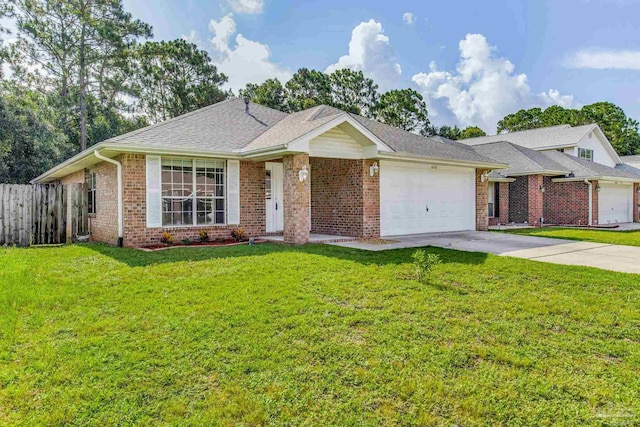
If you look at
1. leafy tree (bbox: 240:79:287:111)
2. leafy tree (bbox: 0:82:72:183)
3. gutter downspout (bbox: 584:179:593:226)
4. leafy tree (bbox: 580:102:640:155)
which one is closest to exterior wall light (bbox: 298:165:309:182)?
gutter downspout (bbox: 584:179:593:226)

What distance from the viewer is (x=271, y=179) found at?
1352cm

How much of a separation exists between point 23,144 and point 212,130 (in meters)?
14.9

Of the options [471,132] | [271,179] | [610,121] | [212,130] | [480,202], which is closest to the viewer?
[212,130]

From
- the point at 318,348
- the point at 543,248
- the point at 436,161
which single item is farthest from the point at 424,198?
the point at 318,348

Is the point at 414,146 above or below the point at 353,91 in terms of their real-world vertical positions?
below

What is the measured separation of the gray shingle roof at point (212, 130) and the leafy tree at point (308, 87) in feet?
75.5

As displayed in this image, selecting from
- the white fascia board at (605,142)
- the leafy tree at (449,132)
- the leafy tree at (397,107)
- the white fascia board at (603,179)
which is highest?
the leafy tree at (397,107)

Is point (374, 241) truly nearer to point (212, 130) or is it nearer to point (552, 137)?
point (212, 130)

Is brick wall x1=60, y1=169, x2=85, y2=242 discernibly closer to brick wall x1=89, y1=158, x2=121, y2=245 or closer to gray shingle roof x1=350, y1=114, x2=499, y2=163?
brick wall x1=89, y1=158, x2=121, y2=245

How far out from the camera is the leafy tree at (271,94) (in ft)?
124

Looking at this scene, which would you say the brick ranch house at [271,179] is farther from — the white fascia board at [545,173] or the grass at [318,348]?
the white fascia board at [545,173]

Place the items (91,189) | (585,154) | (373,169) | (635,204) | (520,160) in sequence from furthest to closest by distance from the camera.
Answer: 1. (585,154)
2. (635,204)
3. (520,160)
4. (91,189)
5. (373,169)

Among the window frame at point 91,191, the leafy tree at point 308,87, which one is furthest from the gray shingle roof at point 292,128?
the leafy tree at point 308,87

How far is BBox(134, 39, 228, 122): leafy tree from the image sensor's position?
1299 inches
